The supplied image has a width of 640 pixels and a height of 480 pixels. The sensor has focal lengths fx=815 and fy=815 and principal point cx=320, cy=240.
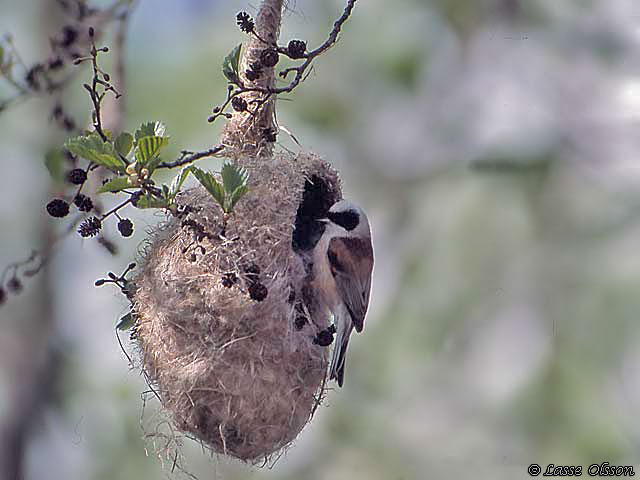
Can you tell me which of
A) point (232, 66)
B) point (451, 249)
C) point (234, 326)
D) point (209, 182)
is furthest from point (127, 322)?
point (451, 249)

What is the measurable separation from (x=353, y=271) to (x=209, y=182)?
1.03 meters

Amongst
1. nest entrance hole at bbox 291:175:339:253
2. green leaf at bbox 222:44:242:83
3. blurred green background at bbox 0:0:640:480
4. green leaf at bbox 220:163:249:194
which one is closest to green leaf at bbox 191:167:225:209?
green leaf at bbox 220:163:249:194

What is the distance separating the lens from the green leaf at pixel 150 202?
2078 millimetres

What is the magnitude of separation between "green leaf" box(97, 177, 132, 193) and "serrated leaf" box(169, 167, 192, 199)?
113 millimetres

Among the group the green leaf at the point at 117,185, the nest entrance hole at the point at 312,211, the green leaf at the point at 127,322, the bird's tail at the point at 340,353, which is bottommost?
the bird's tail at the point at 340,353

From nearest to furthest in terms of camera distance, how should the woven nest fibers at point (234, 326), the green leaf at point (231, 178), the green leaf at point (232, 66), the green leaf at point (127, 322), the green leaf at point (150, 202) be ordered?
the green leaf at point (150, 202)
the green leaf at point (231, 178)
the green leaf at point (232, 66)
the woven nest fibers at point (234, 326)
the green leaf at point (127, 322)

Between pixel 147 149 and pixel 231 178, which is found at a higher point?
pixel 147 149

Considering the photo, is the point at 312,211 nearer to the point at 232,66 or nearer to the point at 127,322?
the point at 127,322

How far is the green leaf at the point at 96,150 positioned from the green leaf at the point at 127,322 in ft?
2.75

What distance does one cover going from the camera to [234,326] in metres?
2.57

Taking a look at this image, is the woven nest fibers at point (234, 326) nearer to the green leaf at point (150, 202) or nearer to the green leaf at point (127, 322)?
the green leaf at point (127, 322)

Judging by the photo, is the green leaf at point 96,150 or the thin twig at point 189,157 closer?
the green leaf at point 96,150

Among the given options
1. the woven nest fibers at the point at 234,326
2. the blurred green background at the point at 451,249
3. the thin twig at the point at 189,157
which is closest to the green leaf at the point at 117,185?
the thin twig at the point at 189,157

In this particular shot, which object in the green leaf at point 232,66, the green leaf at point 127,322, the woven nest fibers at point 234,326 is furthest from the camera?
the green leaf at point 127,322
